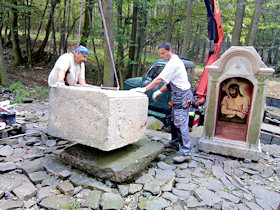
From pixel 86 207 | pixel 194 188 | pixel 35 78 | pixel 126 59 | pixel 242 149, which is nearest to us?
pixel 86 207

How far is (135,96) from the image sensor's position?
3148mm

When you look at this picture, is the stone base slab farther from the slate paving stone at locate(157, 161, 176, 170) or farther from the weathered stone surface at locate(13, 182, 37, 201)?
the weathered stone surface at locate(13, 182, 37, 201)

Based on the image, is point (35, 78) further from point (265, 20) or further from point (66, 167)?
point (265, 20)

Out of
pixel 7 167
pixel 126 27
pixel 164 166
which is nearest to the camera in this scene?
pixel 7 167

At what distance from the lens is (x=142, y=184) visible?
2.90 meters

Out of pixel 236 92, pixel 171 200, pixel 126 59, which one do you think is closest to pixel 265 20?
pixel 126 59

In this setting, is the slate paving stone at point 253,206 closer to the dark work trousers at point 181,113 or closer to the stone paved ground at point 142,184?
the stone paved ground at point 142,184

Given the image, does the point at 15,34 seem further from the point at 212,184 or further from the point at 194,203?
the point at 194,203

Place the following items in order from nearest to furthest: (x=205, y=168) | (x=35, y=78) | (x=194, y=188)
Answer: (x=194, y=188)
(x=205, y=168)
(x=35, y=78)

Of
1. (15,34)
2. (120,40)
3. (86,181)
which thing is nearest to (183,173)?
(86,181)

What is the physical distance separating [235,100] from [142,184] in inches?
97.3

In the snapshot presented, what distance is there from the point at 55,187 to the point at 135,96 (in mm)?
1582

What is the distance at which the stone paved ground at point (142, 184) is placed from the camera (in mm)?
2506

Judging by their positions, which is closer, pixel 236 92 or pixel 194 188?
pixel 194 188
